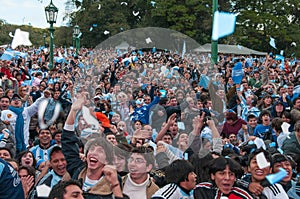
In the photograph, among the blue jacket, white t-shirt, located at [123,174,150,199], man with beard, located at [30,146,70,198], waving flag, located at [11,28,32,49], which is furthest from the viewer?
waving flag, located at [11,28,32,49]

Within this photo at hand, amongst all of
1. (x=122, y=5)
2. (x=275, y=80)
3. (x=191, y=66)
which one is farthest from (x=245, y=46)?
(x=191, y=66)

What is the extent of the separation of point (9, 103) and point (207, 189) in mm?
4638

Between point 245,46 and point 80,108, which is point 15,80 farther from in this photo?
point 245,46

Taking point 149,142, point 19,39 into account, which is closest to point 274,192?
point 149,142

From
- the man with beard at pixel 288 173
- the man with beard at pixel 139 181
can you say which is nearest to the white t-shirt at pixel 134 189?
the man with beard at pixel 139 181

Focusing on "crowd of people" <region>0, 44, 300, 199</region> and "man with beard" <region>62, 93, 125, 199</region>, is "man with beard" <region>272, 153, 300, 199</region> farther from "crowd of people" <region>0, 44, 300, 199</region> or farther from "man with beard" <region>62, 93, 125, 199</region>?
"man with beard" <region>62, 93, 125, 199</region>

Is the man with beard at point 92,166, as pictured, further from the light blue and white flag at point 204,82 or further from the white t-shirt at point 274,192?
the light blue and white flag at point 204,82

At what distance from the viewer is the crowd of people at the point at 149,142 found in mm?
4047

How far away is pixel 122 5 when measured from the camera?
114ft

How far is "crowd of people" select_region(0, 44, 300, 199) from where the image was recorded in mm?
4047

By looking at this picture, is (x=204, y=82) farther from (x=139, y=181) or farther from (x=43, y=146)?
(x=139, y=181)

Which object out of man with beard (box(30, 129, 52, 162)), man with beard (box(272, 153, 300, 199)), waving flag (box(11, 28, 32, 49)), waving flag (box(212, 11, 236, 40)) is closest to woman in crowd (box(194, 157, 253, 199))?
man with beard (box(272, 153, 300, 199))

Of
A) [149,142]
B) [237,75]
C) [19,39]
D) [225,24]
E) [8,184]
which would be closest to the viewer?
[8,184]

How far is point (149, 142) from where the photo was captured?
5.64 metres
